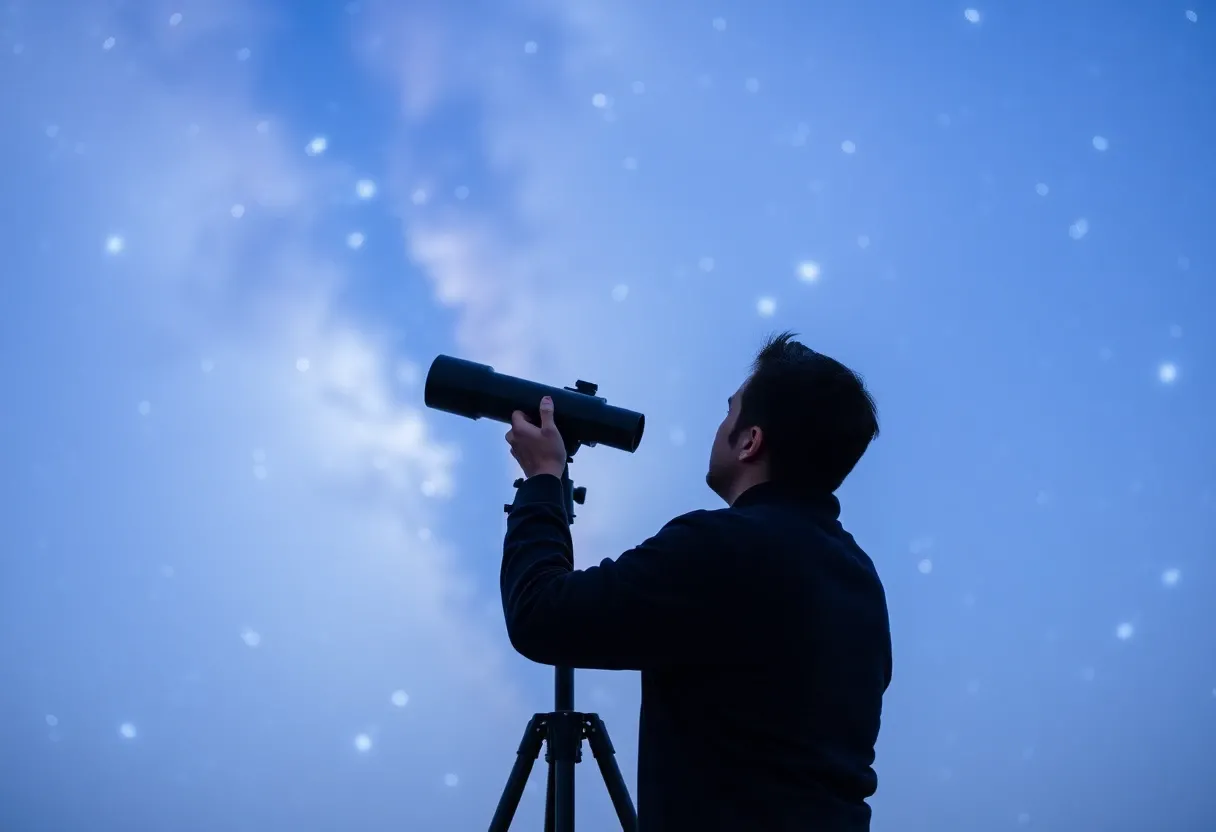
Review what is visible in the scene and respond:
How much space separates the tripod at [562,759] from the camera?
1.13 meters

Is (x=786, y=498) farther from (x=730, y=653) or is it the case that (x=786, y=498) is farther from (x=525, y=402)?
(x=525, y=402)

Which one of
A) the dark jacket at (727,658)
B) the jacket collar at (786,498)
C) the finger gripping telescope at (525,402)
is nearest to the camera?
the dark jacket at (727,658)

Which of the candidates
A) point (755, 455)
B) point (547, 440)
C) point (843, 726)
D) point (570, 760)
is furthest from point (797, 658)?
point (570, 760)

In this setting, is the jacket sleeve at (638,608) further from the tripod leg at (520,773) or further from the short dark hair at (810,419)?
the tripod leg at (520,773)

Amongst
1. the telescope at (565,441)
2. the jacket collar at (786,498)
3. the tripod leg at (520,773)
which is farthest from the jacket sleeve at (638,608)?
the tripod leg at (520,773)

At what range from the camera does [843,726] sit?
0.74m

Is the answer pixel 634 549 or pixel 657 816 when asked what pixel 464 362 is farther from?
pixel 657 816

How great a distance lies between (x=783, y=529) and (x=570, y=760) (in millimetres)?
585

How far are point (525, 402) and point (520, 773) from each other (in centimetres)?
53

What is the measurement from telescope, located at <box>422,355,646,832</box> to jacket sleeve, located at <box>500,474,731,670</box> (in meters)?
0.29

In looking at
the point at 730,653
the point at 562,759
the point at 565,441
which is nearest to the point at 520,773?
the point at 562,759

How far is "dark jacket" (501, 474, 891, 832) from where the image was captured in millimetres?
693

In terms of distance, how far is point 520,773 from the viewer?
45.7 inches

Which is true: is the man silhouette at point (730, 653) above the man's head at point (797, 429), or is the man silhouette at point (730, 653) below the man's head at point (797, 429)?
below
